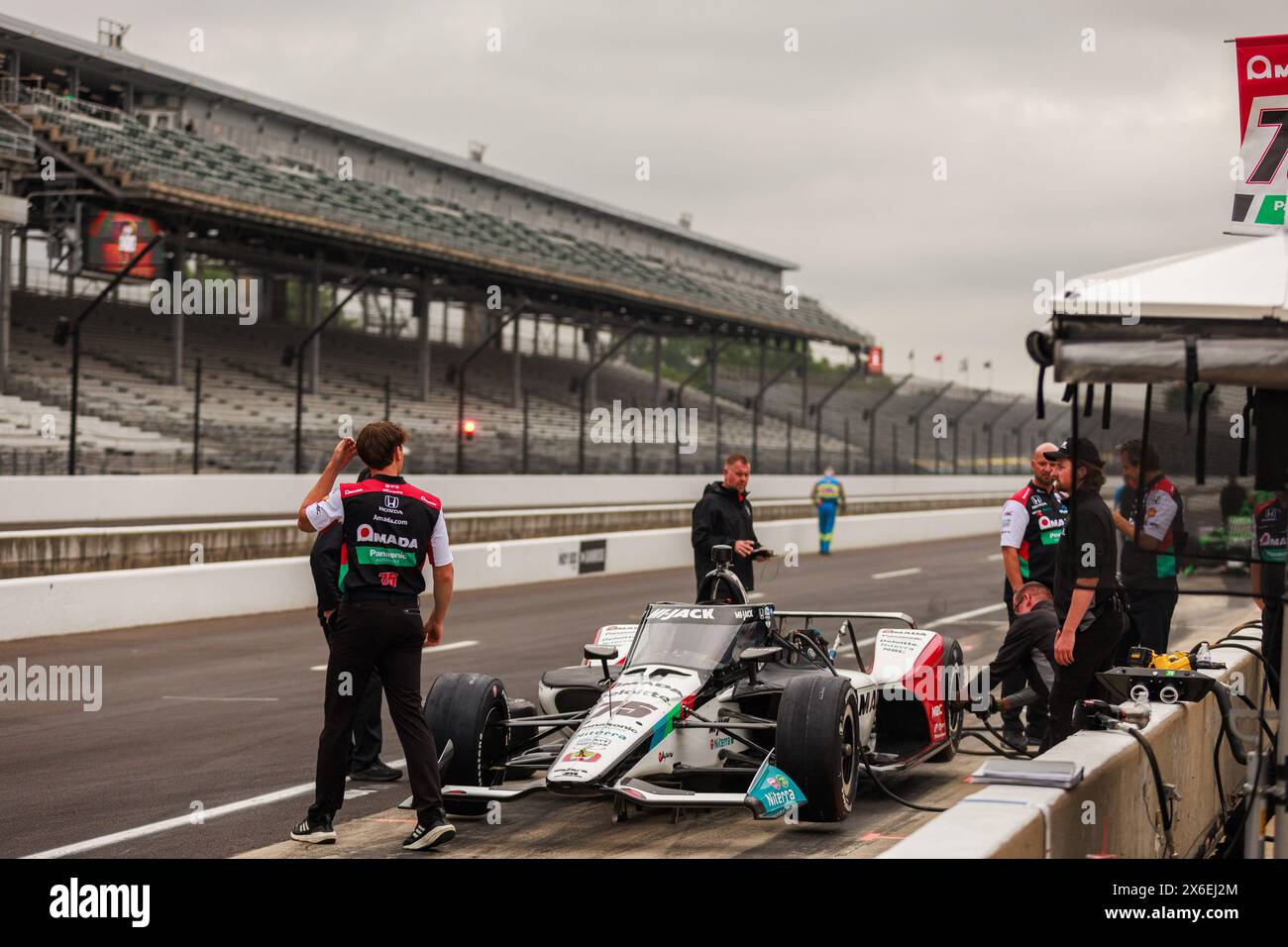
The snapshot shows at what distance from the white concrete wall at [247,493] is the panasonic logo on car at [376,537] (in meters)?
19.4

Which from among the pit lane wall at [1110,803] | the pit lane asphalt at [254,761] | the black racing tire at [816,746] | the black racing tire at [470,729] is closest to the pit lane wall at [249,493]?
the pit lane asphalt at [254,761]

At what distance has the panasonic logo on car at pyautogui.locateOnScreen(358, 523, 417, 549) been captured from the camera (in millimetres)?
6746

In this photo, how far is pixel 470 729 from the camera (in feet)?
24.2

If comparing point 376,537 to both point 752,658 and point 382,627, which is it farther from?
point 752,658

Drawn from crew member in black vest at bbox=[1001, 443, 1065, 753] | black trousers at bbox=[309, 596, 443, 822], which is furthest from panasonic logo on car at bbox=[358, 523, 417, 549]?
crew member in black vest at bbox=[1001, 443, 1065, 753]

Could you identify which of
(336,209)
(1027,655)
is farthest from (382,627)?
(336,209)

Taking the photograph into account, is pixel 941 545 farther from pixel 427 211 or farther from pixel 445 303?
pixel 445 303

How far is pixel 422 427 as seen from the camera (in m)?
40.3

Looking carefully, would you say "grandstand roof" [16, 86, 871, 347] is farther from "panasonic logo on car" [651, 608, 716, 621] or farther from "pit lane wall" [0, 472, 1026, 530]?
"panasonic logo on car" [651, 608, 716, 621]

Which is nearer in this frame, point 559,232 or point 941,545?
point 941,545

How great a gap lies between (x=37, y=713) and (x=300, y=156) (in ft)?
138

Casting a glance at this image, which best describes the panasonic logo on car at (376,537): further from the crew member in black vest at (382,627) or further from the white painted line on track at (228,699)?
the white painted line on track at (228,699)

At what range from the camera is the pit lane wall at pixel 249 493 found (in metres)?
25.2
